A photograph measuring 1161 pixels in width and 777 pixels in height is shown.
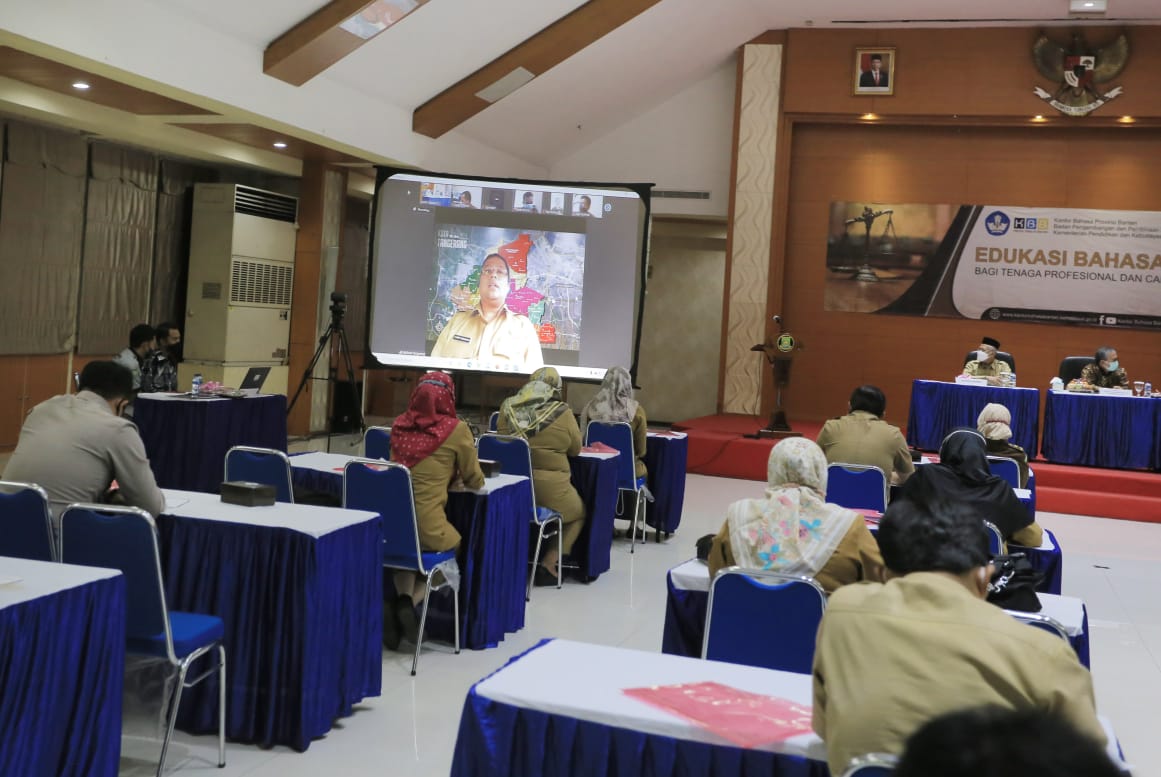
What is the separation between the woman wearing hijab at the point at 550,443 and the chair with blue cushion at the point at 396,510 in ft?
4.44

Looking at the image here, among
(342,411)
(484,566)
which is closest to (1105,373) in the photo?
(484,566)

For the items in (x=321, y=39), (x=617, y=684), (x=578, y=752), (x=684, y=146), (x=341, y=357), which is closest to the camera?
(x=578, y=752)

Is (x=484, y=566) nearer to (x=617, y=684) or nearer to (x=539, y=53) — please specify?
(x=617, y=684)

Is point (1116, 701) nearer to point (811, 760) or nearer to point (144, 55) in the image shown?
point (811, 760)

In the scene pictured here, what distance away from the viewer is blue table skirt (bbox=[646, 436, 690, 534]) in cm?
714

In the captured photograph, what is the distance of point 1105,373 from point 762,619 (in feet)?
26.1

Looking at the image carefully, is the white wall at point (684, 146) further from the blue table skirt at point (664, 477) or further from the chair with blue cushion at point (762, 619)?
the chair with blue cushion at point (762, 619)

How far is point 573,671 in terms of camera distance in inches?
88.4

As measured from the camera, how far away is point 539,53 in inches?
392

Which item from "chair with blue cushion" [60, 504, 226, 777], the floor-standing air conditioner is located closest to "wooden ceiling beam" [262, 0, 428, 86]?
the floor-standing air conditioner

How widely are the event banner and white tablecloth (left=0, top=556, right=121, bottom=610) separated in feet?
35.9

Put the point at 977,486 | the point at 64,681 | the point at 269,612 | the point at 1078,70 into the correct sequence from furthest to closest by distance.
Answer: the point at 1078,70 → the point at 977,486 → the point at 269,612 → the point at 64,681

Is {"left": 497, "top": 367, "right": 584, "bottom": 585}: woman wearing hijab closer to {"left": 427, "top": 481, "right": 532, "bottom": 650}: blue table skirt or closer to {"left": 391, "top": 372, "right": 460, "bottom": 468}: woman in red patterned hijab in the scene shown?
{"left": 427, "top": 481, "right": 532, "bottom": 650}: blue table skirt

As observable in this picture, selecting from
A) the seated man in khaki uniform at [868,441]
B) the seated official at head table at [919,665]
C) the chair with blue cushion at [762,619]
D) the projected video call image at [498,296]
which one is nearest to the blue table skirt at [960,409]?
the projected video call image at [498,296]
